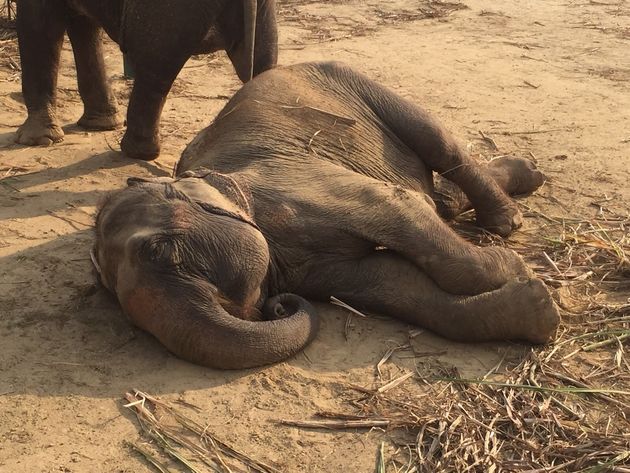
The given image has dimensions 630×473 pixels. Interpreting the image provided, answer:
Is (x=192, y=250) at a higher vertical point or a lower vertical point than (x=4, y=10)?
higher

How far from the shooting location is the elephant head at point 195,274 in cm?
346

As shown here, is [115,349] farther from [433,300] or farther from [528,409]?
[528,409]

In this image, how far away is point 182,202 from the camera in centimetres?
369

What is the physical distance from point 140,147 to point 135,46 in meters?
0.69

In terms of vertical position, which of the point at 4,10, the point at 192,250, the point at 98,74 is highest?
the point at 192,250

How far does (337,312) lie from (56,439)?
1.43 m

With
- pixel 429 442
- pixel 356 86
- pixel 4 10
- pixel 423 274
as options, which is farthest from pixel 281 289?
pixel 4 10

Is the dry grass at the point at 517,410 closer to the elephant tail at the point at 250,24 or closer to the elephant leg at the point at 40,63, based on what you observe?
the elephant tail at the point at 250,24

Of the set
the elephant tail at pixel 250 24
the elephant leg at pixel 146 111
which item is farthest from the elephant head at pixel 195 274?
the elephant leg at pixel 146 111

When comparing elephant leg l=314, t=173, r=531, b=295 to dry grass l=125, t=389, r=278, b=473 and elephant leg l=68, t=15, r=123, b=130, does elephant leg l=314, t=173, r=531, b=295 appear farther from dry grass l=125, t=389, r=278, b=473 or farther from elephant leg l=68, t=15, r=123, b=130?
elephant leg l=68, t=15, r=123, b=130

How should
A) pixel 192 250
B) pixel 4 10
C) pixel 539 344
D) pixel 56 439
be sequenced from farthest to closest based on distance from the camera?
pixel 4 10 < pixel 539 344 < pixel 192 250 < pixel 56 439

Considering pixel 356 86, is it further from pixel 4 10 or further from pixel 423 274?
pixel 4 10

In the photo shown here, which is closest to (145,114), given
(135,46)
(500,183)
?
(135,46)

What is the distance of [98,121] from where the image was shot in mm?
7094
